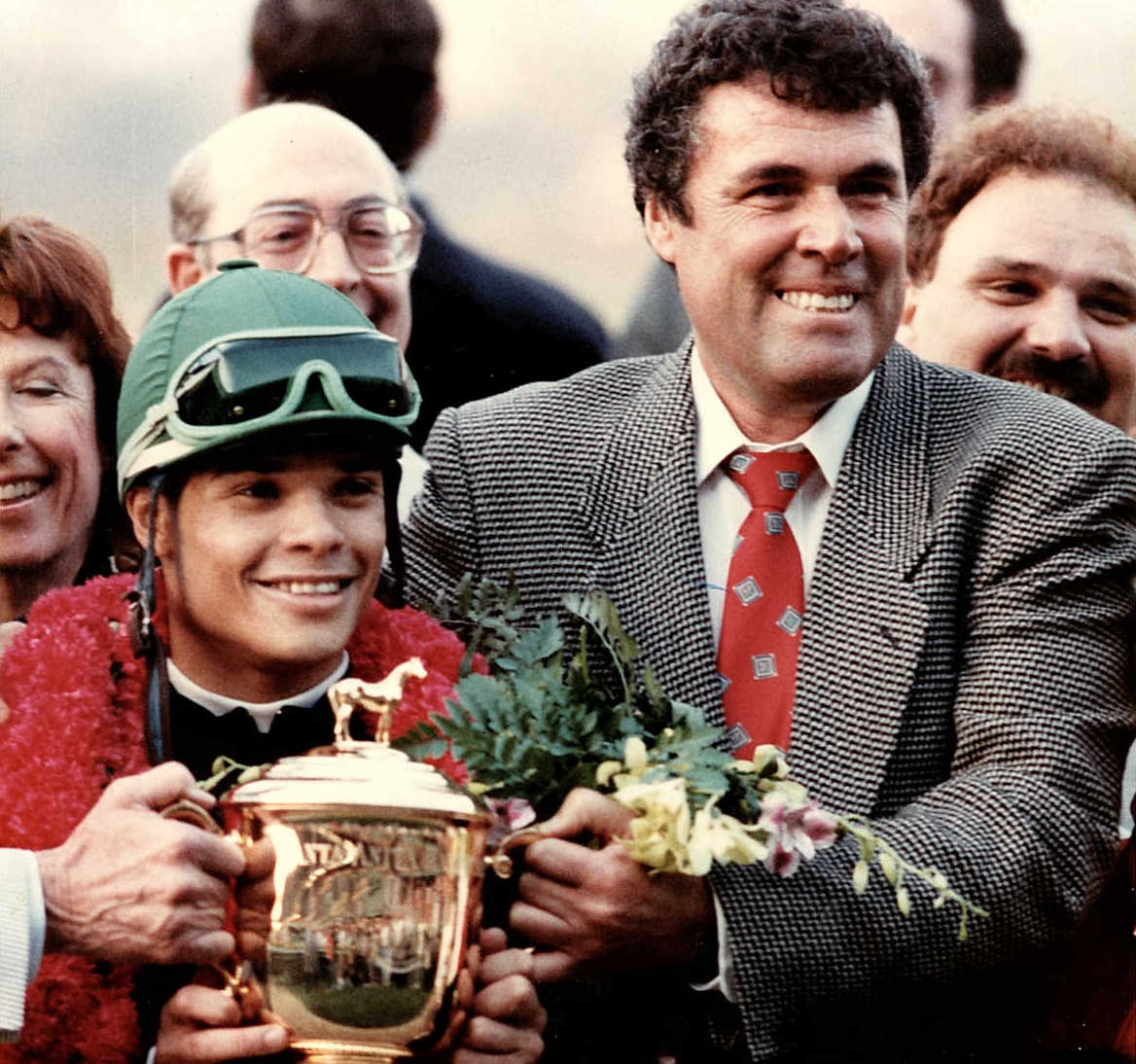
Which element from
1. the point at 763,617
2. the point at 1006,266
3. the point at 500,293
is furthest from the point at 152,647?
the point at 1006,266

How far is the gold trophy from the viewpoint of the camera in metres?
2.98

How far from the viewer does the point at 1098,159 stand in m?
4.90

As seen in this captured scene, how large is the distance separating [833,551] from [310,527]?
0.99 metres

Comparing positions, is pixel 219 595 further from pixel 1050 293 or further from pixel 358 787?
pixel 1050 293

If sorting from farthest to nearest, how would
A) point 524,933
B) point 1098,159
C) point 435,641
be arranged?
point 1098,159 < point 435,641 < point 524,933

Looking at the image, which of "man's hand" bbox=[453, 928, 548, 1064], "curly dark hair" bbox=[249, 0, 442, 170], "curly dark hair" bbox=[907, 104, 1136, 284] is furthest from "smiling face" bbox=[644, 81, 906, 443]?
"man's hand" bbox=[453, 928, 548, 1064]

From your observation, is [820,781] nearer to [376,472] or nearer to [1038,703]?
[1038,703]

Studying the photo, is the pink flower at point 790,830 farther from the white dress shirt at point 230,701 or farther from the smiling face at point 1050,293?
the smiling face at point 1050,293

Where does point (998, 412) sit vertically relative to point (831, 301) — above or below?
below

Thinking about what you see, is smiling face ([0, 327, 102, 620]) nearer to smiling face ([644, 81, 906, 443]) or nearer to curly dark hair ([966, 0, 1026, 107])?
smiling face ([644, 81, 906, 443])

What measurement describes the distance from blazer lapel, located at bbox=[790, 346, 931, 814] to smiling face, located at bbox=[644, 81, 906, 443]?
0.16m

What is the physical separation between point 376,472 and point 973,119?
219 centimetres

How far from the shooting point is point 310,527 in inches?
132

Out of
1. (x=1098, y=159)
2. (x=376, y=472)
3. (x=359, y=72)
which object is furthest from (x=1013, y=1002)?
(x=359, y=72)
